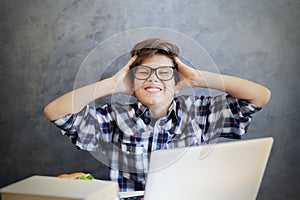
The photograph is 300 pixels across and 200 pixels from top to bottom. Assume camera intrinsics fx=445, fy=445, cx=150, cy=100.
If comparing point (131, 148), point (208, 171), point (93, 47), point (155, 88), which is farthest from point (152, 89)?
point (93, 47)

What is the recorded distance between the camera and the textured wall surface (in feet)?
6.41

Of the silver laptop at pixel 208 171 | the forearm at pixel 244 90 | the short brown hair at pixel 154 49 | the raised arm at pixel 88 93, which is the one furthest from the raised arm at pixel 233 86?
the silver laptop at pixel 208 171

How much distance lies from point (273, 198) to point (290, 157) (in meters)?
0.22

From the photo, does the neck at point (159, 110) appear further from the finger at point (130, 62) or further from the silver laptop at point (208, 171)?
the silver laptop at point (208, 171)

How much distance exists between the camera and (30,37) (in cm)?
196

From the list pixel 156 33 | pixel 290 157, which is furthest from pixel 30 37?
pixel 290 157

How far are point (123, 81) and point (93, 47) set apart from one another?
0.48m

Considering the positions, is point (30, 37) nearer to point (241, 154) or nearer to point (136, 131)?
point (136, 131)

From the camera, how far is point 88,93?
5.16 feet

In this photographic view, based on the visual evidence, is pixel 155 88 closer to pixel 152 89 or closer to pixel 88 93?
pixel 152 89

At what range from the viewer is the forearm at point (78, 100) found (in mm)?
1562

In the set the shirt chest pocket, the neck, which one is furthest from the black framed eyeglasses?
the shirt chest pocket

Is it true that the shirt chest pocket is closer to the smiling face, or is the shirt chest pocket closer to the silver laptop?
the smiling face

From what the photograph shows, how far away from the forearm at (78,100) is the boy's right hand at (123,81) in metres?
0.02
